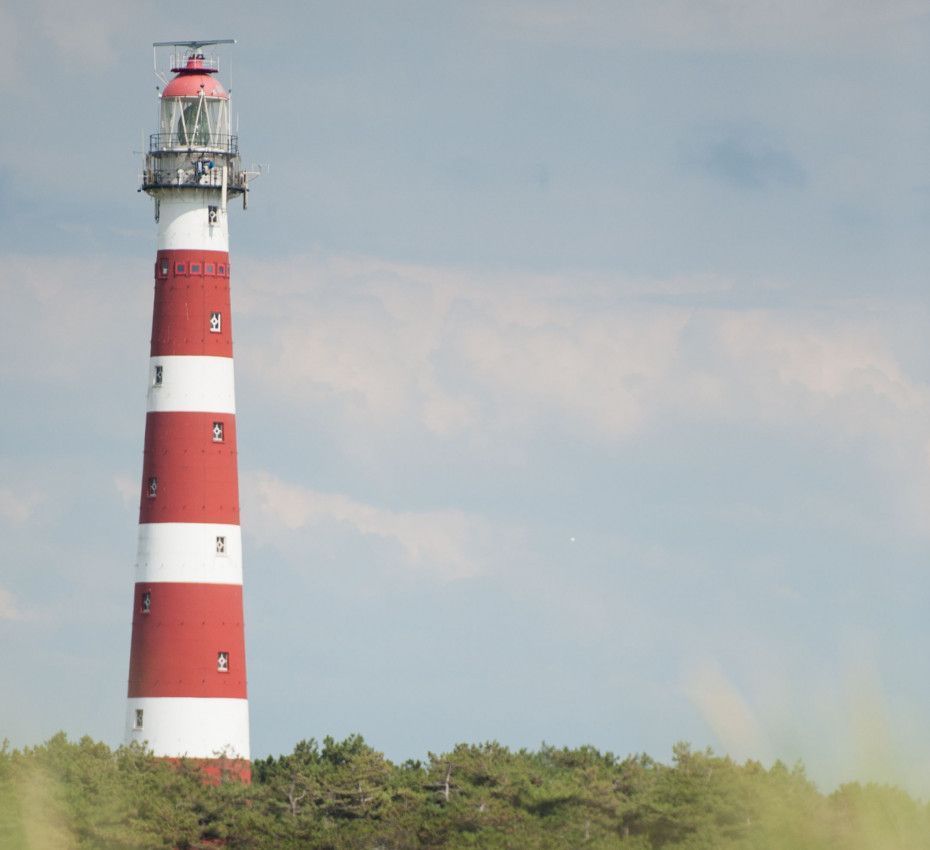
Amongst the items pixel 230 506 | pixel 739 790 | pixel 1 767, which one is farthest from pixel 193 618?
pixel 739 790

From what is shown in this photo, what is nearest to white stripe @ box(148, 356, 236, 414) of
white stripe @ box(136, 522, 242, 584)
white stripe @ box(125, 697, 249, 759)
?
white stripe @ box(136, 522, 242, 584)

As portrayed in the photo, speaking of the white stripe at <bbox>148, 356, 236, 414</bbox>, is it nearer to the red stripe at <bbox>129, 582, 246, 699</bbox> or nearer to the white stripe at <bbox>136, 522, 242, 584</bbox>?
the white stripe at <bbox>136, 522, 242, 584</bbox>

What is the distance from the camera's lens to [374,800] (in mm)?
50406

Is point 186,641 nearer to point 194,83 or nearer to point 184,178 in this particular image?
point 184,178

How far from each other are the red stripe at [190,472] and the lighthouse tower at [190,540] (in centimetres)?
3

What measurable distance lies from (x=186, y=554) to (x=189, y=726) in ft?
15.8

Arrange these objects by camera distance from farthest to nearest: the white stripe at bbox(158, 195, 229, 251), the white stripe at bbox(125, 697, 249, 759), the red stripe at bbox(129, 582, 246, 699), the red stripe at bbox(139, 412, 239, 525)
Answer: the white stripe at bbox(158, 195, 229, 251)
the red stripe at bbox(139, 412, 239, 525)
the white stripe at bbox(125, 697, 249, 759)
the red stripe at bbox(129, 582, 246, 699)

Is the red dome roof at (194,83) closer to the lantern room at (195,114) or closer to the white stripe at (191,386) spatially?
the lantern room at (195,114)

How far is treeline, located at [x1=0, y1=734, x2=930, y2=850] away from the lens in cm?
4175

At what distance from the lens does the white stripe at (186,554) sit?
49719mm

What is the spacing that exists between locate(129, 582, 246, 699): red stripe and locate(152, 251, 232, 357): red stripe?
6802 millimetres

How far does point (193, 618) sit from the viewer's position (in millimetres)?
49562

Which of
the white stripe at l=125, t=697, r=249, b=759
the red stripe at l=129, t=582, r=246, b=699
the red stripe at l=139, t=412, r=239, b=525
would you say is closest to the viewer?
the red stripe at l=129, t=582, r=246, b=699

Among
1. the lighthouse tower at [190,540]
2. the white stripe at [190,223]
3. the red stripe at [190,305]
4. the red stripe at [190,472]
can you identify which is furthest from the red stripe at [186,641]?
the white stripe at [190,223]
